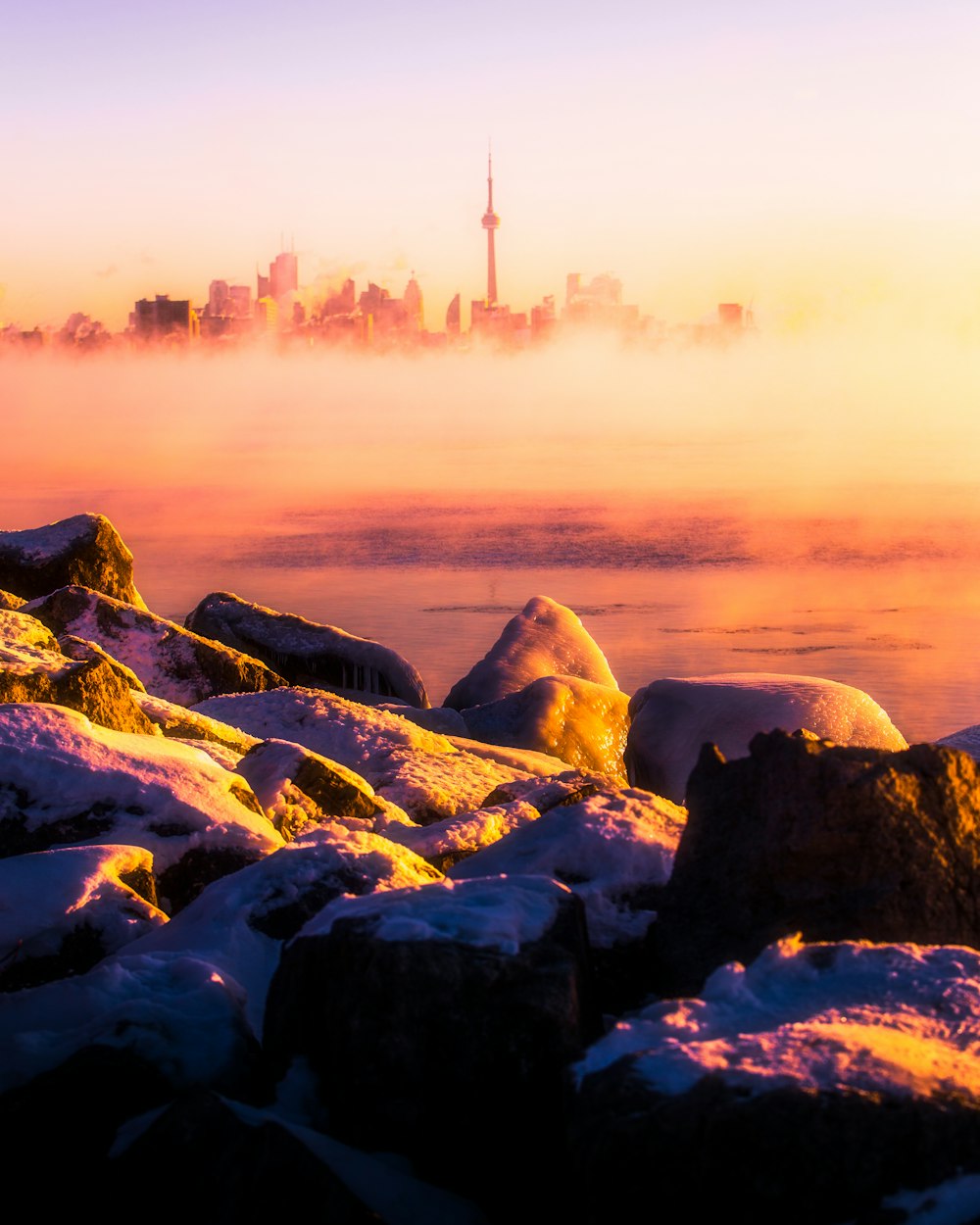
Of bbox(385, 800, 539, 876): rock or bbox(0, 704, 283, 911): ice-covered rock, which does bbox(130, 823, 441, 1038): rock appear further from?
bbox(385, 800, 539, 876): rock

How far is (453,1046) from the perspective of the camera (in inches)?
125

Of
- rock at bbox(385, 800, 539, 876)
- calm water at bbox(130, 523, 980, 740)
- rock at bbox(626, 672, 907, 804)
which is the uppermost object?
rock at bbox(385, 800, 539, 876)

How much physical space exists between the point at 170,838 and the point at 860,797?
8.00ft

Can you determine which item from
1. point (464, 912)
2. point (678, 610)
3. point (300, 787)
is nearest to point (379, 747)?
point (300, 787)

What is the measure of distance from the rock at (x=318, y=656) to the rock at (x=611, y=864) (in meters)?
8.01

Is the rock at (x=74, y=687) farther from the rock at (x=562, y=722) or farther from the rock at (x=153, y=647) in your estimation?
the rock at (x=562, y=722)

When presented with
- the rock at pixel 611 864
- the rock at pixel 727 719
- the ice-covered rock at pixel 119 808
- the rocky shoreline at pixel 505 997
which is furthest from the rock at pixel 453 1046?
the rock at pixel 727 719

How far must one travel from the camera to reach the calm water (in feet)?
55.9

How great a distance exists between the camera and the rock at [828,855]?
3.68 meters

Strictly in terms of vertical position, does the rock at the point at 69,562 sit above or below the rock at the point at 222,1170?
below

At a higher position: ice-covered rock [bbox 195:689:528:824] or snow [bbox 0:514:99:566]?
snow [bbox 0:514:99:566]

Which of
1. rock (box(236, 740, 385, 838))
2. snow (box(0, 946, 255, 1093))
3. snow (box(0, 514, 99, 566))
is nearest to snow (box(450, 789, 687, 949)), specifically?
snow (box(0, 946, 255, 1093))

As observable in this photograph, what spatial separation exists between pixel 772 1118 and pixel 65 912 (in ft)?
8.15

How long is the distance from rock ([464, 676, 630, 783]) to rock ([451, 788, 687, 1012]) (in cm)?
570
